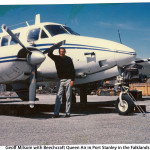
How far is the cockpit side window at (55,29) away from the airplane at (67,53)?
220 mm

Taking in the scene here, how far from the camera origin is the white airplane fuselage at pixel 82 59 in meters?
8.77

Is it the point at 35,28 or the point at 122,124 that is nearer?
the point at 122,124

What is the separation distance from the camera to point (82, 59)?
352 inches

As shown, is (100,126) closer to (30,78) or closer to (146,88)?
(30,78)

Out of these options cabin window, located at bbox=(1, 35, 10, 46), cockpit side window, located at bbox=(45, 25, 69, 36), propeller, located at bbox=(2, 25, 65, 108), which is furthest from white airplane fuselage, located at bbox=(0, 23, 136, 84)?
cabin window, located at bbox=(1, 35, 10, 46)

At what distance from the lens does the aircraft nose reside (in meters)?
8.73

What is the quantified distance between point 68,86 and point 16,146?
4348mm

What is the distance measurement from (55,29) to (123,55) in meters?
3.28

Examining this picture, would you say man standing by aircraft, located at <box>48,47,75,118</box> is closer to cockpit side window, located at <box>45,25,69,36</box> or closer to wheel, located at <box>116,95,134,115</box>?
cockpit side window, located at <box>45,25,69,36</box>

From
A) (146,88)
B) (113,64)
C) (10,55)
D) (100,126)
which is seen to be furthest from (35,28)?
(146,88)

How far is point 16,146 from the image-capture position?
4.43 m

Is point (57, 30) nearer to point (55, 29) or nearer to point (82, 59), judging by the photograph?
point (55, 29)

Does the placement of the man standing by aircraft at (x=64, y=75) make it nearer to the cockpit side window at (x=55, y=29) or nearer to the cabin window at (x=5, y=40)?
the cockpit side window at (x=55, y=29)

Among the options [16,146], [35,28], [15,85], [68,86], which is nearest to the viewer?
[16,146]
